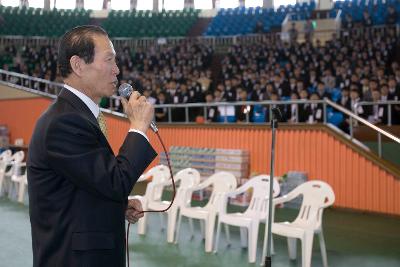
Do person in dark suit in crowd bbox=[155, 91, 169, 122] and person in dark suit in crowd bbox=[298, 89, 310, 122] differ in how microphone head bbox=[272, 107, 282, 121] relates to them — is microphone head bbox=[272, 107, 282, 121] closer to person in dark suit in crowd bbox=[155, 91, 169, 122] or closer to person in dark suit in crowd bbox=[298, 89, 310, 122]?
person in dark suit in crowd bbox=[298, 89, 310, 122]

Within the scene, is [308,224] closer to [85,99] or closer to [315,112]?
[85,99]

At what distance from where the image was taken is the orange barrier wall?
7.74 m

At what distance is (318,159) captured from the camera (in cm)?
865

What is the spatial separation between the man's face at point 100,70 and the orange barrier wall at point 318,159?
21.8ft

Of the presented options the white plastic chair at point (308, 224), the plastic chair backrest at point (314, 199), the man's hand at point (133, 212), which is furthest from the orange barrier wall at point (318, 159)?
the man's hand at point (133, 212)

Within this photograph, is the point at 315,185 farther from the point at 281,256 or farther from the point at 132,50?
the point at 132,50

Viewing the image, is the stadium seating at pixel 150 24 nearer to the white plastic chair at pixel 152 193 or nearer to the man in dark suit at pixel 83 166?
the white plastic chair at pixel 152 193

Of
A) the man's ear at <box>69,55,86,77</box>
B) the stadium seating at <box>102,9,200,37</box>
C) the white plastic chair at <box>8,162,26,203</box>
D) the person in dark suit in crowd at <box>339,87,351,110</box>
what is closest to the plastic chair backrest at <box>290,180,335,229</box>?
the man's ear at <box>69,55,86,77</box>

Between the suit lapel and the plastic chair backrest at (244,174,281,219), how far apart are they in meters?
3.86

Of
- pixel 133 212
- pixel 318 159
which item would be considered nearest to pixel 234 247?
pixel 318 159

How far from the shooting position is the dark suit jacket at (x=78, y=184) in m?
1.54

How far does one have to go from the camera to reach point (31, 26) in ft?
70.0

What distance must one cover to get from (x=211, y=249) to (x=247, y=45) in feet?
41.6

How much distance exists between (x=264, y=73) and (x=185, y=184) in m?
7.55
